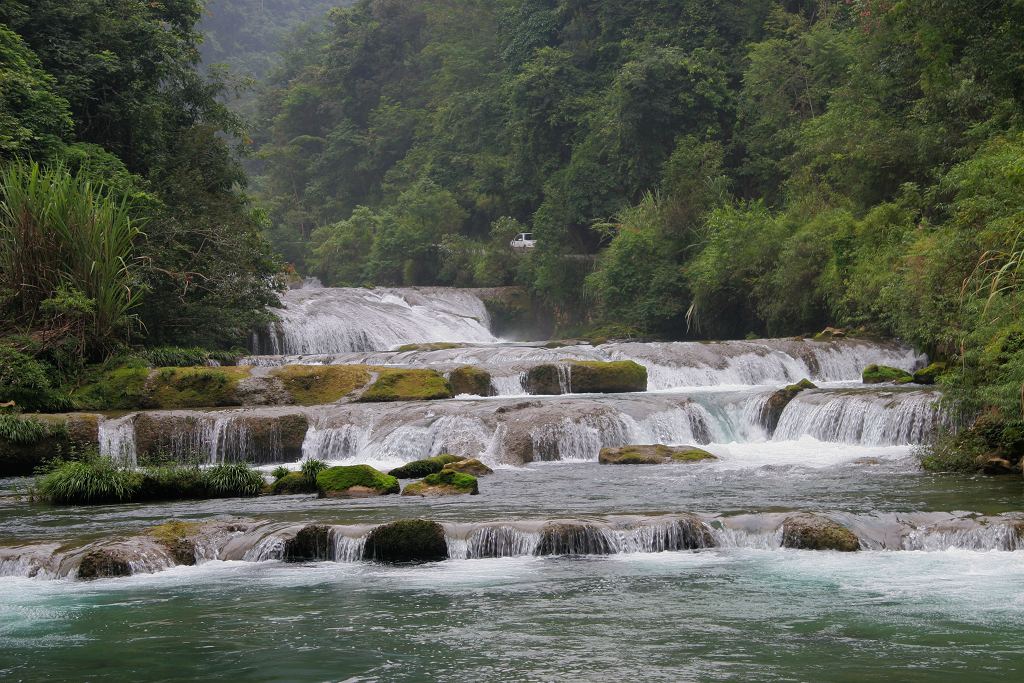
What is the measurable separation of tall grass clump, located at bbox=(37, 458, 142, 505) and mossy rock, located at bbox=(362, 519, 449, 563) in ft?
18.2

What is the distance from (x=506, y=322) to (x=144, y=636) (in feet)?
111

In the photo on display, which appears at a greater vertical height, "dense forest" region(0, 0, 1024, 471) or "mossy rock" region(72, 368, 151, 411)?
"dense forest" region(0, 0, 1024, 471)

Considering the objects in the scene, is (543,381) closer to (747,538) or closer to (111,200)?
(111,200)

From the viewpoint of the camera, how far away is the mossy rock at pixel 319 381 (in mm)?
21984

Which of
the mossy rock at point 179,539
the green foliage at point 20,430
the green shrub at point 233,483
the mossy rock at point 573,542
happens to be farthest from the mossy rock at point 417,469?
the green foliage at point 20,430

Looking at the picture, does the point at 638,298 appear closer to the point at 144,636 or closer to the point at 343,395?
the point at 343,395

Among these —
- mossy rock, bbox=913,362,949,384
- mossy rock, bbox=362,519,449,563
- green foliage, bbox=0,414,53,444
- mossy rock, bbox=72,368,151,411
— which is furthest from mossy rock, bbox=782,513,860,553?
mossy rock, bbox=72,368,151,411

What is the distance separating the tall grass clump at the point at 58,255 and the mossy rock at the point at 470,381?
679 centimetres

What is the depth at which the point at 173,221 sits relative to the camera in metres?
26.0

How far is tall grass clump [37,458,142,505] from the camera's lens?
15.7 metres

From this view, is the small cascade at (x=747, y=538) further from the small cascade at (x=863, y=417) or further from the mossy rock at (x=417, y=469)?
the small cascade at (x=863, y=417)

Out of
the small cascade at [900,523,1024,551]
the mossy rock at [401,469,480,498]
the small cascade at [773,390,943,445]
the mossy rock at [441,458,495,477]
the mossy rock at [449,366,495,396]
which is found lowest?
the small cascade at [900,523,1024,551]

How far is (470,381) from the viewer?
2336 centimetres

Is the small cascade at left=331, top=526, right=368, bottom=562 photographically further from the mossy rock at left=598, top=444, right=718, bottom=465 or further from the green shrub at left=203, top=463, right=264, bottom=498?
the mossy rock at left=598, top=444, right=718, bottom=465
